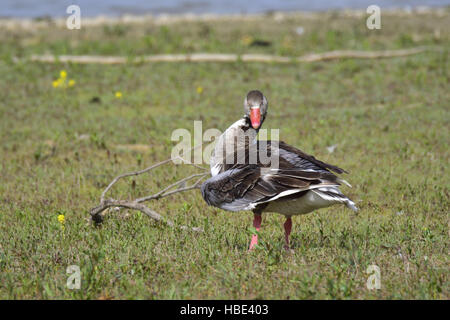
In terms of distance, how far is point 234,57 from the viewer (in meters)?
19.4

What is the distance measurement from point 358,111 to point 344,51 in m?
5.75

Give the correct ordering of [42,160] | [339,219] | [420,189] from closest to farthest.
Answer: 1. [339,219]
2. [420,189]
3. [42,160]

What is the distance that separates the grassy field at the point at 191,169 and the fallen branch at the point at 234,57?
40cm

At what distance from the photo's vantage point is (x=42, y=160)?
11.7m

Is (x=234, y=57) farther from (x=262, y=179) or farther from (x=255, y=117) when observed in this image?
(x=262, y=179)

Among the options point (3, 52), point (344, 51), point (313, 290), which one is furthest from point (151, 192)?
point (3, 52)

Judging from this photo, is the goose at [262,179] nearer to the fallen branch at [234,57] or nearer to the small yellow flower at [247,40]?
the fallen branch at [234,57]

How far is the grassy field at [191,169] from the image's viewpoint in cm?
566

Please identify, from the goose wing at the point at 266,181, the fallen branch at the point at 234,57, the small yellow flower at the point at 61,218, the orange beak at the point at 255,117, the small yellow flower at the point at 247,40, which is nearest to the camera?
the goose wing at the point at 266,181

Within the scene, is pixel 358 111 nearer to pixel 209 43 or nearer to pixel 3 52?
pixel 209 43

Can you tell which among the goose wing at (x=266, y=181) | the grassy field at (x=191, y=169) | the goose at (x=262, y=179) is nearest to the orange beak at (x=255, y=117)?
the goose at (x=262, y=179)

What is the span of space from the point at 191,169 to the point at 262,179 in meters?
4.86

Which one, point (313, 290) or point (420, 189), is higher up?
point (420, 189)

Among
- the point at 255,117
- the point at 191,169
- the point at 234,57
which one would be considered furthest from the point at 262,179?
the point at 234,57
